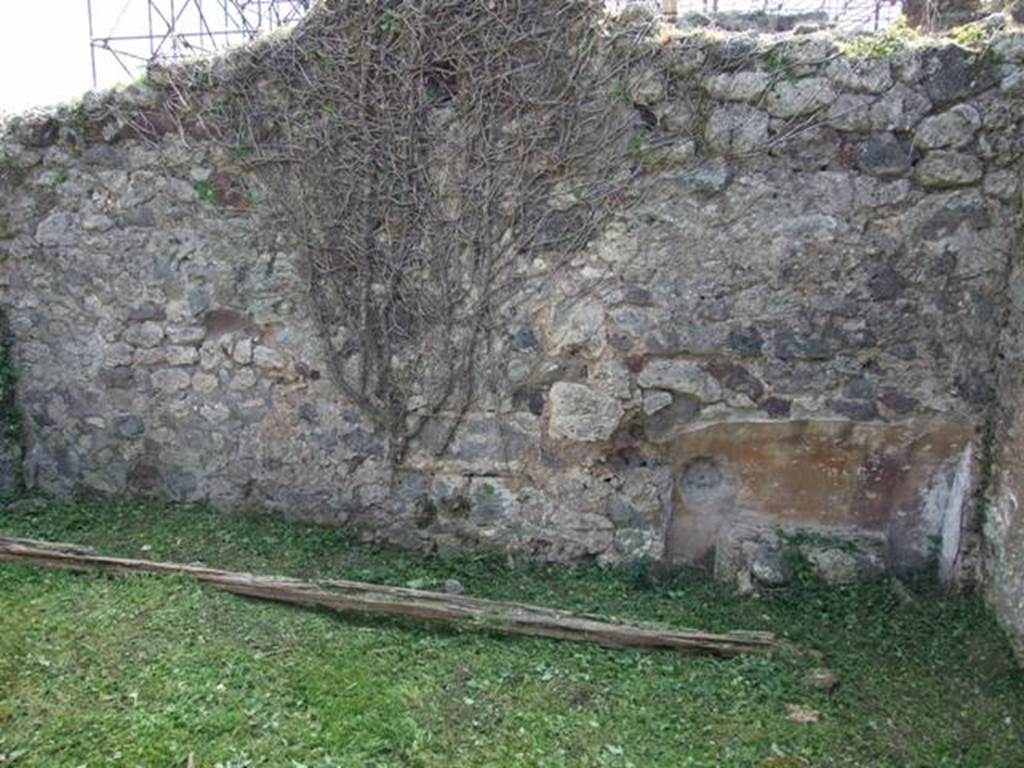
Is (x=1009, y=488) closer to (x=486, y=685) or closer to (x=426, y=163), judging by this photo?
(x=486, y=685)

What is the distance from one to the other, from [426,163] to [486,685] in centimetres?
261

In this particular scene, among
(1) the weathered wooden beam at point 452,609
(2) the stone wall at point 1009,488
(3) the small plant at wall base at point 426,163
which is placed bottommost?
(1) the weathered wooden beam at point 452,609

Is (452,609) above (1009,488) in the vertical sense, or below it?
below

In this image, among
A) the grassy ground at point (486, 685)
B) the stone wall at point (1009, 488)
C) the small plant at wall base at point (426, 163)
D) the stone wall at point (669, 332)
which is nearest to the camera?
the grassy ground at point (486, 685)

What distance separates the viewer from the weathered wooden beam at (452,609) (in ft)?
12.0

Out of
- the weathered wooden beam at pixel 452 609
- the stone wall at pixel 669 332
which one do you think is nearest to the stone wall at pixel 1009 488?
the stone wall at pixel 669 332

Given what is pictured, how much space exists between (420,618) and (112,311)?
2721mm

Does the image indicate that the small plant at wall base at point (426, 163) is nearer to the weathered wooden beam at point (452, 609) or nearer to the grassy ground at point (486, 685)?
the weathered wooden beam at point (452, 609)

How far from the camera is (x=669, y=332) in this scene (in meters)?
4.15

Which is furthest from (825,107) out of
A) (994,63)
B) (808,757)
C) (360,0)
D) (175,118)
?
(175,118)

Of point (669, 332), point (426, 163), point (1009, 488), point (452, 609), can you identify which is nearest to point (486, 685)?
point (452, 609)

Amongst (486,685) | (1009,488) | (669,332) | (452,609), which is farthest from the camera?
(669,332)

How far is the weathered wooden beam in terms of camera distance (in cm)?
366

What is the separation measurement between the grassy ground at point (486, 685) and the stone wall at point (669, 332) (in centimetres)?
40
